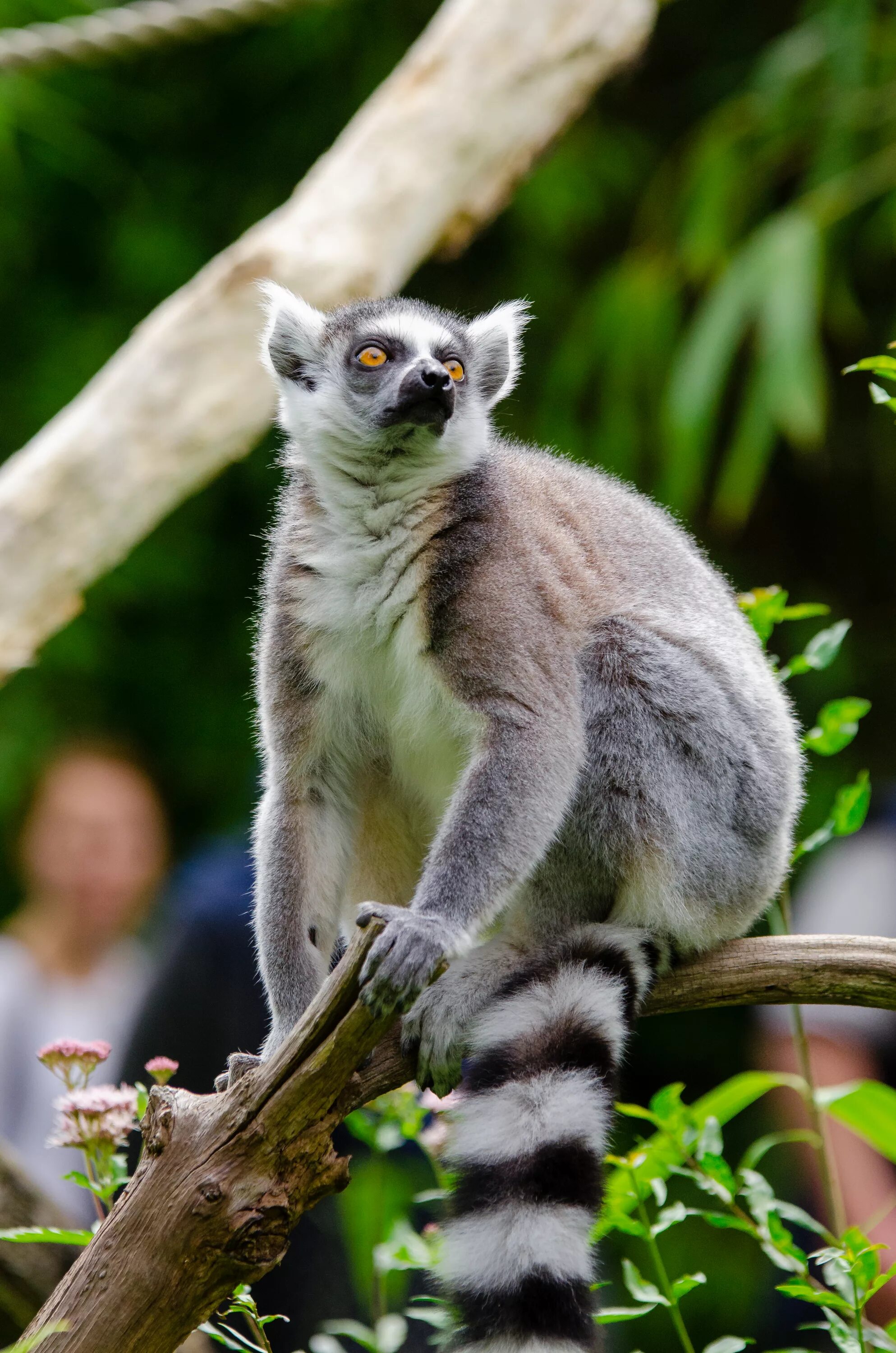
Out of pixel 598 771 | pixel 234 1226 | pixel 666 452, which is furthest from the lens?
pixel 666 452

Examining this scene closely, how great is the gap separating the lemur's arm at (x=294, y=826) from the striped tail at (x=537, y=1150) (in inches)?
17.9

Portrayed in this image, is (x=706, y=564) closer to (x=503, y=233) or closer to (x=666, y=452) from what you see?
(x=666, y=452)

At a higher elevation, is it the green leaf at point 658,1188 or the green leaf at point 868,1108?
the green leaf at point 658,1188

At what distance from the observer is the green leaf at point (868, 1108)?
85.0 inches

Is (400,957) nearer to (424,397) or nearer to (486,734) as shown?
(486,734)

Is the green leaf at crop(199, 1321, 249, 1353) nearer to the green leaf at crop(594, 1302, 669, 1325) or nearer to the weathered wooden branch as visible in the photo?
the weathered wooden branch

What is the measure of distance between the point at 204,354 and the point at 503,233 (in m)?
2.86

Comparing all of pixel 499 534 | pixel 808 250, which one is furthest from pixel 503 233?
pixel 499 534

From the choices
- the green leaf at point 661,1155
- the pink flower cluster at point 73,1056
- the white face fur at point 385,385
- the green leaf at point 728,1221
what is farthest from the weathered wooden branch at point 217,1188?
the white face fur at point 385,385

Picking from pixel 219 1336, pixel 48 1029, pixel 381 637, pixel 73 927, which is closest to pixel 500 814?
pixel 381 637

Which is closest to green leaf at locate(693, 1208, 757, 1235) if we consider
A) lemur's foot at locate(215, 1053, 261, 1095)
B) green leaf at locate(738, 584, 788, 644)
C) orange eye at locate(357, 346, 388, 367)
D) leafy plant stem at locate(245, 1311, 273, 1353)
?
leafy plant stem at locate(245, 1311, 273, 1353)

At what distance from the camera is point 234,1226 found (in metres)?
1.80

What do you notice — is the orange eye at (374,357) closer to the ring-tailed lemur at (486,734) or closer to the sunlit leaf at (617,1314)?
the ring-tailed lemur at (486,734)

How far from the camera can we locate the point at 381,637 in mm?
2549
